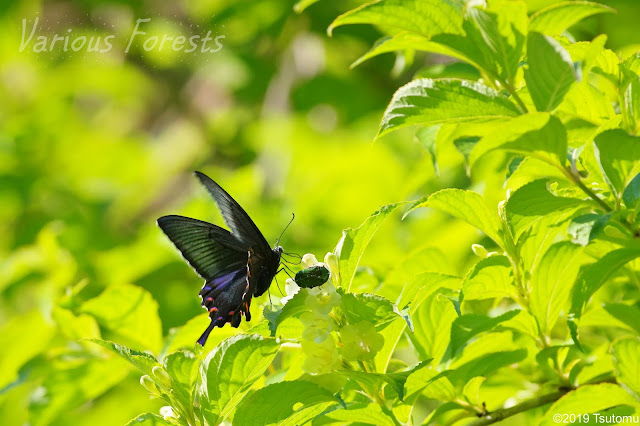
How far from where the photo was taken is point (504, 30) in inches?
34.2

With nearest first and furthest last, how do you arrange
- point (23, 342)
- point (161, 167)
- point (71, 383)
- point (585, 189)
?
point (585, 189)
point (71, 383)
point (23, 342)
point (161, 167)

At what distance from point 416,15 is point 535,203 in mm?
287

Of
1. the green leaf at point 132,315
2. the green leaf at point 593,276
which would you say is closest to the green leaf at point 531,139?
the green leaf at point 593,276

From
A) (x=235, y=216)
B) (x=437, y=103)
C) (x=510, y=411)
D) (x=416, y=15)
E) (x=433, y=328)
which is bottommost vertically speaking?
(x=510, y=411)

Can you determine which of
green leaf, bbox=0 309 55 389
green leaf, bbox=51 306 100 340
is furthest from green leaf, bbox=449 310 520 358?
green leaf, bbox=0 309 55 389

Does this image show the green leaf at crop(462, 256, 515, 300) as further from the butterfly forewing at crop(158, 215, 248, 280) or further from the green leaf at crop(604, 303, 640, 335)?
the butterfly forewing at crop(158, 215, 248, 280)

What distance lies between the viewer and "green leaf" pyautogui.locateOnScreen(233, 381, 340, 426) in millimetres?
831

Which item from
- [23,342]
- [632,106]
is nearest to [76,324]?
[23,342]

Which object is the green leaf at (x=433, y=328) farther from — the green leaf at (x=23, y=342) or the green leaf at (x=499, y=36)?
the green leaf at (x=23, y=342)

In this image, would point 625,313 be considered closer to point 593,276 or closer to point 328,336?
point 593,276

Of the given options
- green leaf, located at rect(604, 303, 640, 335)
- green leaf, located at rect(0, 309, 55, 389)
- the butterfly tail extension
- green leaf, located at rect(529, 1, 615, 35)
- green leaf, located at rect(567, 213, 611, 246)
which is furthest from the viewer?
green leaf, located at rect(0, 309, 55, 389)

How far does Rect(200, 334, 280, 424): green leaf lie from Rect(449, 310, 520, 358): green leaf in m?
0.25

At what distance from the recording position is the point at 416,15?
0.88 m

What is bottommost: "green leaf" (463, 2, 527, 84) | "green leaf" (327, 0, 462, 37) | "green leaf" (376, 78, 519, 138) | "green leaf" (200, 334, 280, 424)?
"green leaf" (200, 334, 280, 424)
